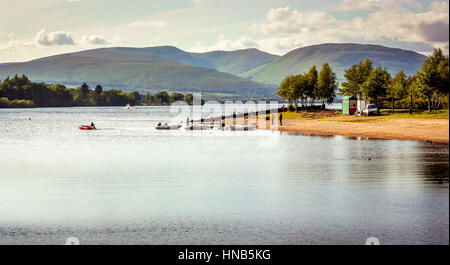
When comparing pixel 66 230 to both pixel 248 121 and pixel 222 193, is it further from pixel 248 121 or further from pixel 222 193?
pixel 248 121

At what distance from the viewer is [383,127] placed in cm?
8794

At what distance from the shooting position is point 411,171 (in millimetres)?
42406

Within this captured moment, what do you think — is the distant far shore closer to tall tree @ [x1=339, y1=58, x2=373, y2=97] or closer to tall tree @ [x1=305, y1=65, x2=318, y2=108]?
tall tree @ [x1=305, y1=65, x2=318, y2=108]

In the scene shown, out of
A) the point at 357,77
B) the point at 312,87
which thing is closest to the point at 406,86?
the point at 357,77

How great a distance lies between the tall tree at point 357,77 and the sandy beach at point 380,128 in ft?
122

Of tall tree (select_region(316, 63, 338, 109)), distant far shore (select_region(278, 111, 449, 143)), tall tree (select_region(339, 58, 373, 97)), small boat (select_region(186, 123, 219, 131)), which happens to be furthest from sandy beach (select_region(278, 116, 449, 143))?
tall tree (select_region(339, 58, 373, 97))

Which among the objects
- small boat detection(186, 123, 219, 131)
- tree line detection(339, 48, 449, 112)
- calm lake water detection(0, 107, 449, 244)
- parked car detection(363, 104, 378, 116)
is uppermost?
tree line detection(339, 48, 449, 112)

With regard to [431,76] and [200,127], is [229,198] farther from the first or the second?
[200,127]

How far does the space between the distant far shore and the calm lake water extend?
15.4 meters

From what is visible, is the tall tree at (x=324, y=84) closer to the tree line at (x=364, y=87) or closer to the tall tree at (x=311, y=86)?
the tree line at (x=364, y=87)

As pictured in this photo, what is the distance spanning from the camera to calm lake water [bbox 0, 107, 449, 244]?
2430cm

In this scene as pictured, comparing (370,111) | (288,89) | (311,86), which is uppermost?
(311,86)

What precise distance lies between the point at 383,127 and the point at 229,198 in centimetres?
6293
